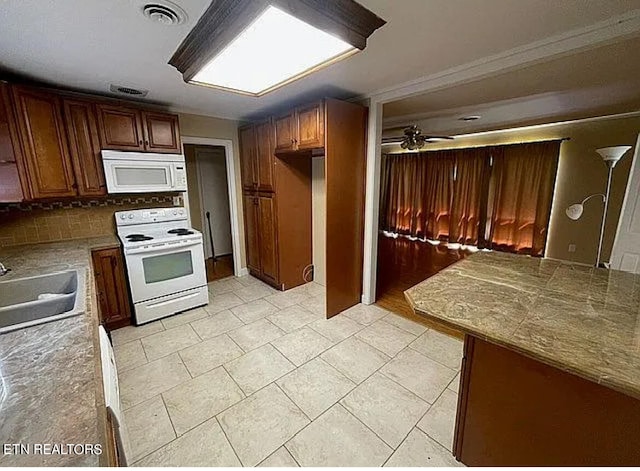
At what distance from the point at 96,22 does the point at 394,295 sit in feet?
11.7

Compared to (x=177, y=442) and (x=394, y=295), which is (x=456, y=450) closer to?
(x=177, y=442)

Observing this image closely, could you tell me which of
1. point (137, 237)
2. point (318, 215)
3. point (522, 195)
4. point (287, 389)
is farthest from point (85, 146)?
point (522, 195)

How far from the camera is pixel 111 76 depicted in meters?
2.17

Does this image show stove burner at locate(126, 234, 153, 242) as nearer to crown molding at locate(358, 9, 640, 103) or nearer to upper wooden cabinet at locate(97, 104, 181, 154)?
upper wooden cabinet at locate(97, 104, 181, 154)

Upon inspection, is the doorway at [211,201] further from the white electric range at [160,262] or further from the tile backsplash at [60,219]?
the tile backsplash at [60,219]

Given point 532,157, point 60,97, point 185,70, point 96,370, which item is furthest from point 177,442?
point 532,157

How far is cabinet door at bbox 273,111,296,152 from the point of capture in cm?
282

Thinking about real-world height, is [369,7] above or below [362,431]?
above

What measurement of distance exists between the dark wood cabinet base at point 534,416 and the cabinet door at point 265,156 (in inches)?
109

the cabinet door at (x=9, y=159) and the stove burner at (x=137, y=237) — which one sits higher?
Result: the cabinet door at (x=9, y=159)

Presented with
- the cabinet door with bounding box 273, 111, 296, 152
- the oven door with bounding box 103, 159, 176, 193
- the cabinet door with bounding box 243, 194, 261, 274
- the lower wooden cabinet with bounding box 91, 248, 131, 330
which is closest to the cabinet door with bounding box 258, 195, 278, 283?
the cabinet door with bounding box 243, 194, 261, 274

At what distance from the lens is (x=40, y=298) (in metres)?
1.42

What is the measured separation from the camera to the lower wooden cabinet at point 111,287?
2443mm

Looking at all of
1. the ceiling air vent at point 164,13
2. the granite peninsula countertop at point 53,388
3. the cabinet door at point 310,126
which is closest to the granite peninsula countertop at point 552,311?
the granite peninsula countertop at point 53,388
